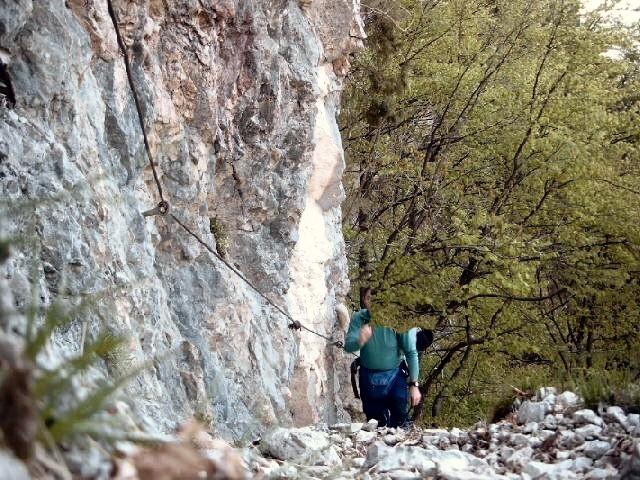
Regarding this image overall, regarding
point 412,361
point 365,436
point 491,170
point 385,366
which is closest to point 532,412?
point 365,436

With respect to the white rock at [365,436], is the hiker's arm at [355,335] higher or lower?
higher

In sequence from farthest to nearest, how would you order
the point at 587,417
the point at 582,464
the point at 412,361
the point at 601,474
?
1. the point at 412,361
2. the point at 587,417
3. the point at 582,464
4. the point at 601,474

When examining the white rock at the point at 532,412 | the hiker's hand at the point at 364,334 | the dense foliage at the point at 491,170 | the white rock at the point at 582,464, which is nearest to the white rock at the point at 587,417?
the white rock at the point at 532,412

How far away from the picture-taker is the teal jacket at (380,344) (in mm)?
7961

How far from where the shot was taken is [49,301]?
3.99m

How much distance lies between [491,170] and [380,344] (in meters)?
8.40

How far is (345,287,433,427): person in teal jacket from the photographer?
26.0ft

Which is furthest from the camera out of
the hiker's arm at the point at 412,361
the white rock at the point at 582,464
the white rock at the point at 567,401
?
the hiker's arm at the point at 412,361

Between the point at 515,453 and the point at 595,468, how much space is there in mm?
774

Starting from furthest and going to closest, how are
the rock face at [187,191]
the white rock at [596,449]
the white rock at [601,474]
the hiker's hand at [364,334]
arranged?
the hiker's hand at [364,334] < the rock face at [187,191] < the white rock at [596,449] < the white rock at [601,474]

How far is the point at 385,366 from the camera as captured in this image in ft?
26.3

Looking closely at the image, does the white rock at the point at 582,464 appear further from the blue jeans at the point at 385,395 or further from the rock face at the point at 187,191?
the blue jeans at the point at 385,395

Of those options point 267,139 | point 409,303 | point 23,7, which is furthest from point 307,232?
point 23,7

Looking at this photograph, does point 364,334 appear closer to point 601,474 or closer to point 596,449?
point 596,449
